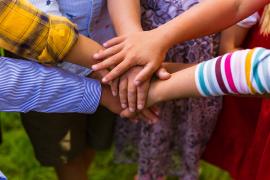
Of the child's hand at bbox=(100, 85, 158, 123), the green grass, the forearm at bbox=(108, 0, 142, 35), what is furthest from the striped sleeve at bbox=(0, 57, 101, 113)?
the green grass

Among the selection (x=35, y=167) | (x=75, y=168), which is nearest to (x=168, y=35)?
(x=75, y=168)

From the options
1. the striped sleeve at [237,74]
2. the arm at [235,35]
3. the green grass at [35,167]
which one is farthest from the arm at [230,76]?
the green grass at [35,167]

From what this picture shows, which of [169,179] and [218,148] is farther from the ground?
[218,148]

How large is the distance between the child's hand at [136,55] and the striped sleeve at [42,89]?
0.05m

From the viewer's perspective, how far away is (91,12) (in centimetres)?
101

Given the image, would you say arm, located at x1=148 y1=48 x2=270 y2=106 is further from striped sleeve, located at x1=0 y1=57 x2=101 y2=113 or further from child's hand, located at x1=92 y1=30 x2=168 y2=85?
striped sleeve, located at x1=0 y1=57 x2=101 y2=113

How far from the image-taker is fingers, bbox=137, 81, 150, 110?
923 millimetres

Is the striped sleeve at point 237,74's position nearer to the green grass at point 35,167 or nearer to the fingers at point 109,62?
the fingers at point 109,62

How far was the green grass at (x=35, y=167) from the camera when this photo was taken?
A: 1.54 metres

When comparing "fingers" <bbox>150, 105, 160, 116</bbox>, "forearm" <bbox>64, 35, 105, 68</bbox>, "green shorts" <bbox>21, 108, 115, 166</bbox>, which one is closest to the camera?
"forearm" <bbox>64, 35, 105, 68</bbox>

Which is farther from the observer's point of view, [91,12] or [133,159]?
[133,159]

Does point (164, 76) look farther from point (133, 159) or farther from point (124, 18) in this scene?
point (133, 159)

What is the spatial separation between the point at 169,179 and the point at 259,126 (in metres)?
0.56

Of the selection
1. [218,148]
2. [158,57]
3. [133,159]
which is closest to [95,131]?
[133,159]
